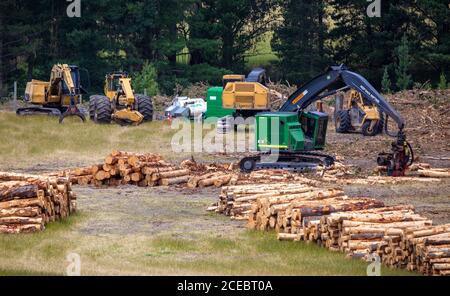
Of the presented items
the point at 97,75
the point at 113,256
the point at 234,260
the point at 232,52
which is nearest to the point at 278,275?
the point at 234,260

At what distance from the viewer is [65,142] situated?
44.0 m

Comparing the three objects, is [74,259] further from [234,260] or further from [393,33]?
[393,33]

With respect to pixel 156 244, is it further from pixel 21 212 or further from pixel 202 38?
pixel 202 38

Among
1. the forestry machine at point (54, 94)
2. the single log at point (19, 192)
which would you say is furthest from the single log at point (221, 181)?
the forestry machine at point (54, 94)

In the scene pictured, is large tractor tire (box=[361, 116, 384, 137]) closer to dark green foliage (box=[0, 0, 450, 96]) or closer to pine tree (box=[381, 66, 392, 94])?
pine tree (box=[381, 66, 392, 94])

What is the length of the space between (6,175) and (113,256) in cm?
570

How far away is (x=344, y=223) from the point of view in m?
21.9

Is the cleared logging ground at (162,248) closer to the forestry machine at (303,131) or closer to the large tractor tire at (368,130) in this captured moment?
the forestry machine at (303,131)

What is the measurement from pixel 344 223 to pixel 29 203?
22.9ft

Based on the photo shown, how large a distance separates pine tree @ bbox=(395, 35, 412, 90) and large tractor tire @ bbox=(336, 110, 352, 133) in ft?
66.0

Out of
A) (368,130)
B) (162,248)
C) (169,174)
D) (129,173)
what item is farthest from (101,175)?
(368,130)

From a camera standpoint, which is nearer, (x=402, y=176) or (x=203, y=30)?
(x=402, y=176)

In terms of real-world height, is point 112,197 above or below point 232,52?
below
